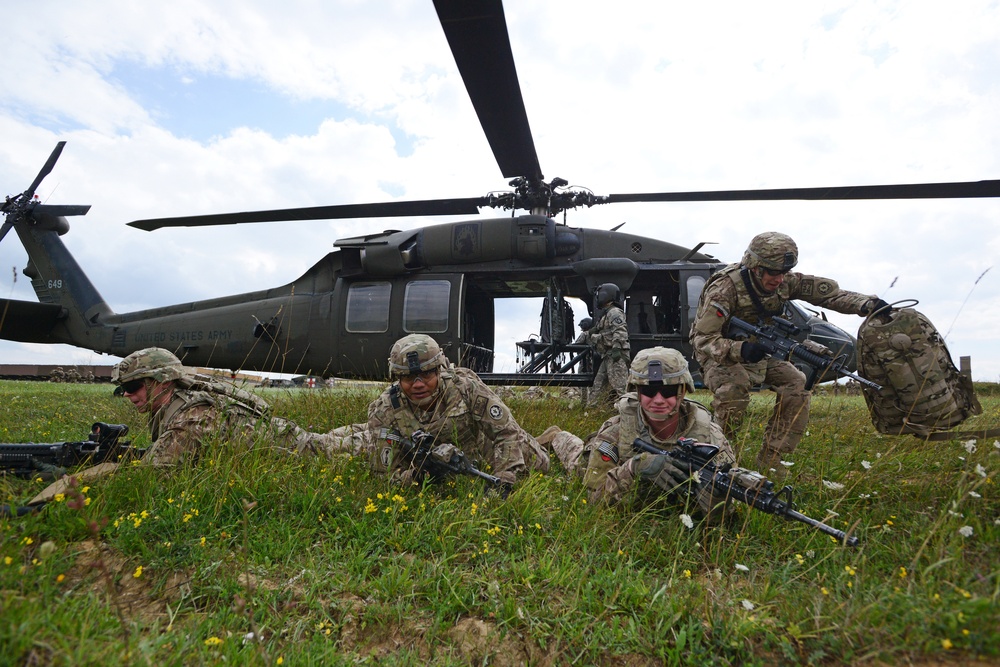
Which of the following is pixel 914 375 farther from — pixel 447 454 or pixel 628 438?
pixel 447 454

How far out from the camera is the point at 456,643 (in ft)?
6.89

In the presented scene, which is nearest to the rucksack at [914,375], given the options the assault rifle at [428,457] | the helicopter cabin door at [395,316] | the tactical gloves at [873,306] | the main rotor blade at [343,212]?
the tactical gloves at [873,306]

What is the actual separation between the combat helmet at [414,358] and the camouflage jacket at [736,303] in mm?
2262

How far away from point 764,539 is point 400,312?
579 cm

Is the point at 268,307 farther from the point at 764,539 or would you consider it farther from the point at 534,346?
the point at 764,539

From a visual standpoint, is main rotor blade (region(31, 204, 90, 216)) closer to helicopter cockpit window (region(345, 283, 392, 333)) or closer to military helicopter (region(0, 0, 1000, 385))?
military helicopter (region(0, 0, 1000, 385))

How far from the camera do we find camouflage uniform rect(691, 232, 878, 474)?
4395 millimetres

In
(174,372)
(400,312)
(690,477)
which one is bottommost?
(690,477)

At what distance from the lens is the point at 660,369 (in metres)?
3.36

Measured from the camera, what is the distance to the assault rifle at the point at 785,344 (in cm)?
423

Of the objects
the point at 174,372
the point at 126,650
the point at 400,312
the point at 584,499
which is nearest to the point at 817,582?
the point at 584,499

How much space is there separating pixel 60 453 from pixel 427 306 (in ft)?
15.8

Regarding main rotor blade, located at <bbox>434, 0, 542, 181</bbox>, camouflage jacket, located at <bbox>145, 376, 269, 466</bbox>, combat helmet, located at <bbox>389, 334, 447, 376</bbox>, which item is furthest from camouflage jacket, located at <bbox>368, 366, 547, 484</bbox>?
main rotor blade, located at <bbox>434, 0, 542, 181</bbox>

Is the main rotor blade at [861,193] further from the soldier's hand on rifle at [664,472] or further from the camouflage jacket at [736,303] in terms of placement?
the soldier's hand on rifle at [664,472]
